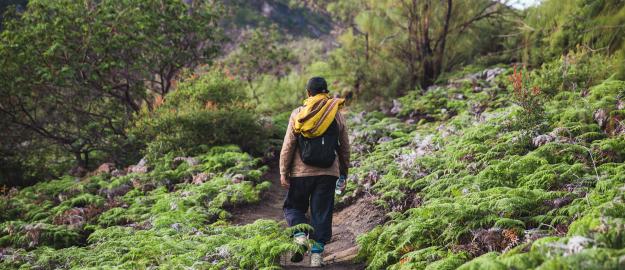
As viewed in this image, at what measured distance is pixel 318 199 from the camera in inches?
238

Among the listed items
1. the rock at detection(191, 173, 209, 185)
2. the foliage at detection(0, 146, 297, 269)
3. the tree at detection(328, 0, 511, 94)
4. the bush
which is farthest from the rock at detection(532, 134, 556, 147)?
the tree at detection(328, 0, 511, 94)

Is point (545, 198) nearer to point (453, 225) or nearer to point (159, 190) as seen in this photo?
point (453, 225)

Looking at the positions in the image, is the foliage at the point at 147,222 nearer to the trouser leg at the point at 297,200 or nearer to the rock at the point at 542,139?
the trouser leg at the point at 297,200

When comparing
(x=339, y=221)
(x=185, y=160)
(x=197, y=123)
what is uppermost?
(x=197, y=123)

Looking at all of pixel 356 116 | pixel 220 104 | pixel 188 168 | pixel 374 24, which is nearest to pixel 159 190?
pixel 188 168

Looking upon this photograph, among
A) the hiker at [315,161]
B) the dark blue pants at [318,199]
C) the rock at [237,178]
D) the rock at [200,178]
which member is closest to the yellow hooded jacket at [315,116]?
the hiker at [315,161]

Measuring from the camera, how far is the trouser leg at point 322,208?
236 inches

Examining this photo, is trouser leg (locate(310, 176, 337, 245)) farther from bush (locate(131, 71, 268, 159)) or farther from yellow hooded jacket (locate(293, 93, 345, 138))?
bush (locate(131, 71, 268, 159))

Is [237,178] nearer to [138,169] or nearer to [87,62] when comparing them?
[138,169]

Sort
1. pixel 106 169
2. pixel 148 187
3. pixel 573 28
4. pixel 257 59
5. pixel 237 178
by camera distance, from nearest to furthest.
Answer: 1. pixel 237 178
2. pixel 148 187
3. pixel 573 28
4. pixel 106 169
5. pixel 257 59

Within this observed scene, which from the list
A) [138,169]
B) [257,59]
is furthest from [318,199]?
[257,59]

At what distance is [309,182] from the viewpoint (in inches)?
237

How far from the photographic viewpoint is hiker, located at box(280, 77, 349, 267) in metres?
5.89

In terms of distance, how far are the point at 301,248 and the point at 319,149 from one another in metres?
1.11
